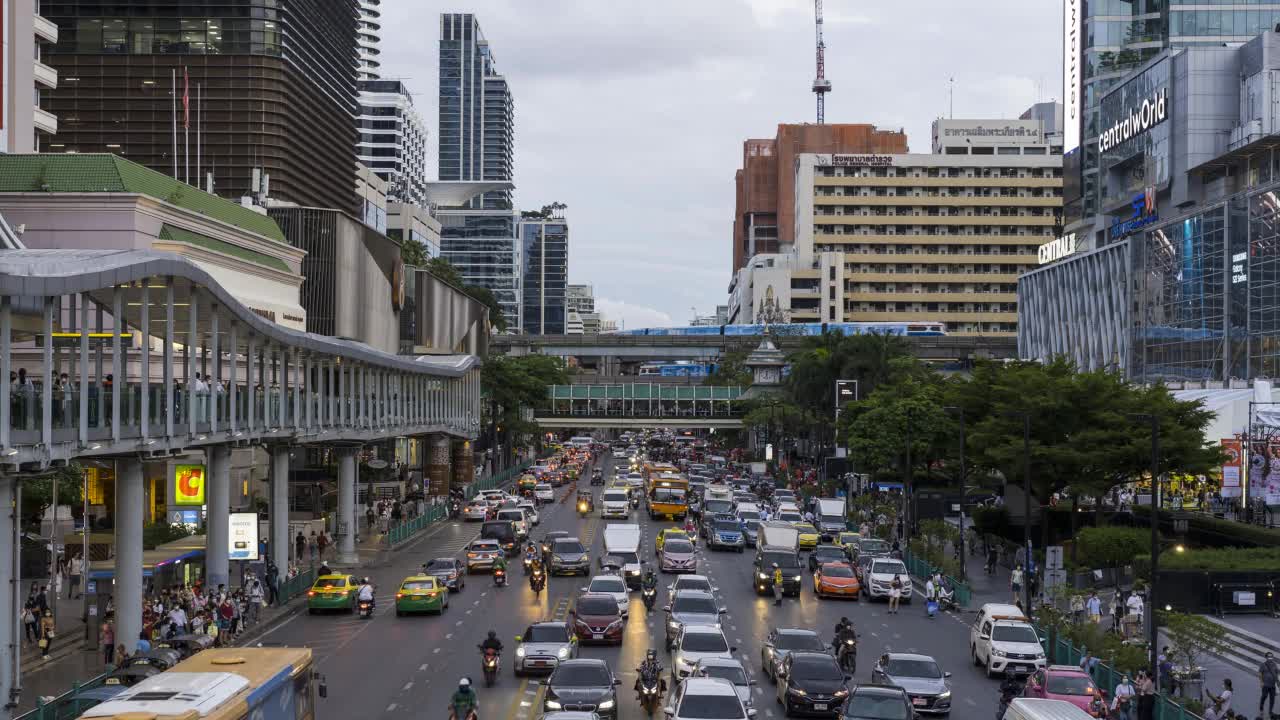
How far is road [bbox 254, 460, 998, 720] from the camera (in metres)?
28.8

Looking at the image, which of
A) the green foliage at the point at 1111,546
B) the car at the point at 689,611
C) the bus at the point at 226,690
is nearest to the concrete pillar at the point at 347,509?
the car at the point at 689,611

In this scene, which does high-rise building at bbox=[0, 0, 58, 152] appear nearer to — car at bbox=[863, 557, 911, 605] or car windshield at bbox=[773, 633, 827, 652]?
car at bbox=[863, 557, 911, 605]

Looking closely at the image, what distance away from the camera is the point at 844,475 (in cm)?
9769

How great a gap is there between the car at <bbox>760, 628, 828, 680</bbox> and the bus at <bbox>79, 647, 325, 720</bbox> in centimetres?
1102

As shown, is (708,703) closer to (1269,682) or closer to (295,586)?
(1269,682)

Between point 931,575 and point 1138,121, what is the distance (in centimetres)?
6081

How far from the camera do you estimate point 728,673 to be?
89.4ft

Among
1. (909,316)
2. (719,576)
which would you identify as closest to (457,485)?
(719,576)

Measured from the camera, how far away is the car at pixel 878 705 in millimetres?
23875

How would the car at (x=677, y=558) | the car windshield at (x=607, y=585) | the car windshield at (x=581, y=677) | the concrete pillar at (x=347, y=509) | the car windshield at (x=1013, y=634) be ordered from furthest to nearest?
the concrete pillar at (x=347, y=509) → the car at (x=677, y=558) → the car windshield at (x=607, y=585) → the car windshield at (x=1013, y=634) → the car windshield at (x=581, y=677)

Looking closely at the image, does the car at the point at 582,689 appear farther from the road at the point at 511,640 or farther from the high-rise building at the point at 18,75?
the high-rise building at the point at 18,75

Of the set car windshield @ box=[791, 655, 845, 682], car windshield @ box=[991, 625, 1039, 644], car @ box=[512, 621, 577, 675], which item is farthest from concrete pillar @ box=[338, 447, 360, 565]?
car windshield @ box=[791, 655, 845, 682]

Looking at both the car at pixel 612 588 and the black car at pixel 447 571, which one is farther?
the black car at pixel 447 571

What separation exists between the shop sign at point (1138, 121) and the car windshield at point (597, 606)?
70.1 m
